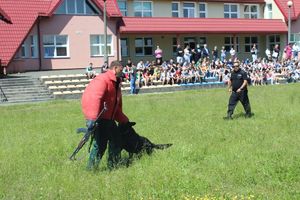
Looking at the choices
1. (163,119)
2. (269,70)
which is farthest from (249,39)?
(163,119)

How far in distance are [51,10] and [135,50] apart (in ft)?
28.0

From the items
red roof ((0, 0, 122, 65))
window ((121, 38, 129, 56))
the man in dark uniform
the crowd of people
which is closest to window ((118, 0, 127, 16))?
window ((121, 38, 129, 56))

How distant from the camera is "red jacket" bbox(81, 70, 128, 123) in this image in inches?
323


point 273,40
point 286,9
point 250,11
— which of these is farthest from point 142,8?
point 286,9

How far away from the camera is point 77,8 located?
122 feet

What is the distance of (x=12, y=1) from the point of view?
1388 inches

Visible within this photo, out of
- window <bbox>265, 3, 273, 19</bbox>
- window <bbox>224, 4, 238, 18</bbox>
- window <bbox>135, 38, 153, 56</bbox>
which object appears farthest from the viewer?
window <bbox>265, 3, 273, 19</bbox>

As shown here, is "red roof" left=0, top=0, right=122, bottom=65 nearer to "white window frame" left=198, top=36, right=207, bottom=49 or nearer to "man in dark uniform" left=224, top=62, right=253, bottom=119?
"white window frame" left=198, top=36, right=207, bottom=49

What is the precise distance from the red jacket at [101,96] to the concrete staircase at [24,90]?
19029mm

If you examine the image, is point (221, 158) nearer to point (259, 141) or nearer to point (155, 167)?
point (155, 167)

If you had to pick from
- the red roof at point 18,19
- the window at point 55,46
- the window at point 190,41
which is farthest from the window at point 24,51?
the window at point 190,41

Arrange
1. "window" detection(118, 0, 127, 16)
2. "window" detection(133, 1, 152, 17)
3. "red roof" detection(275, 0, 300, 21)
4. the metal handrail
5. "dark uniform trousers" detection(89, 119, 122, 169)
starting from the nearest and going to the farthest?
"dark uniform trousers" detection(89, 119, 122, 169)
the metal handrail
"window" detection(118, 0, 127, 16)
"window" detection(133, 1, 152, 17)
"red roof" detection(275, 0, 300, 21)

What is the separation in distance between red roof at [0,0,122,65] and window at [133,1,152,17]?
540 cm

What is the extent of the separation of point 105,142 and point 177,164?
1221 mm
